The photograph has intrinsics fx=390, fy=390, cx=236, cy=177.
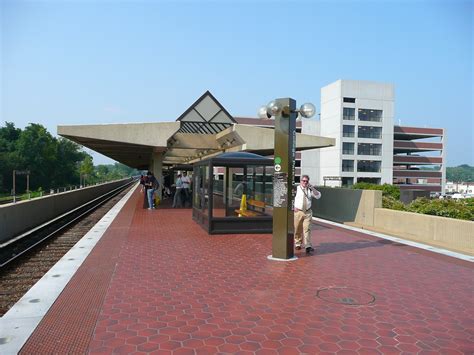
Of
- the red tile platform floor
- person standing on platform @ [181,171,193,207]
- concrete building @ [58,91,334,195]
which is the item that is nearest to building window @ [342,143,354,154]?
concrete building @ [58,91,334,195]

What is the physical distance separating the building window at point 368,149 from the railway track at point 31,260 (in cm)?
6486

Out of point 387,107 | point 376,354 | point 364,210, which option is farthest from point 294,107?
point 387,107

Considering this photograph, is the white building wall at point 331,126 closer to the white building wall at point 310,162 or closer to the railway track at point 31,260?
the white building wall at point 310,162

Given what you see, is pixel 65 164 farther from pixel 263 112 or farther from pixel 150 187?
pixel 263 112

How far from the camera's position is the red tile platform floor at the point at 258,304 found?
3.94 metres

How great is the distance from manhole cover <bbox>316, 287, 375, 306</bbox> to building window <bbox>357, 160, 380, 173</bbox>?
71466 mm

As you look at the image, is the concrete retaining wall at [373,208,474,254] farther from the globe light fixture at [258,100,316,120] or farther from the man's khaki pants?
the globe light fixture at [258,100,316,120]

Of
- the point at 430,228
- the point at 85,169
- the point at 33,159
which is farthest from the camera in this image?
the point at 85,169

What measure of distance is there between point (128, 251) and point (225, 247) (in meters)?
2.10

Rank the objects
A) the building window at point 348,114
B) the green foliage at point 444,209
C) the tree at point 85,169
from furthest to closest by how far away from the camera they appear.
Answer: the tree at point 85,169 → the building window at point 348,114 → the green foliage at point 444,209

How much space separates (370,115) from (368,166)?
384 inches

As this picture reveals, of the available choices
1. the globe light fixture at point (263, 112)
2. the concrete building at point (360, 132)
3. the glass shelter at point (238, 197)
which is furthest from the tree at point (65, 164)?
the globe light fixture at point (263, 112)

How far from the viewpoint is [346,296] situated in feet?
17.9

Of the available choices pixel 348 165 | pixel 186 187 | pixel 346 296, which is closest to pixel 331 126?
pixel 348 165
